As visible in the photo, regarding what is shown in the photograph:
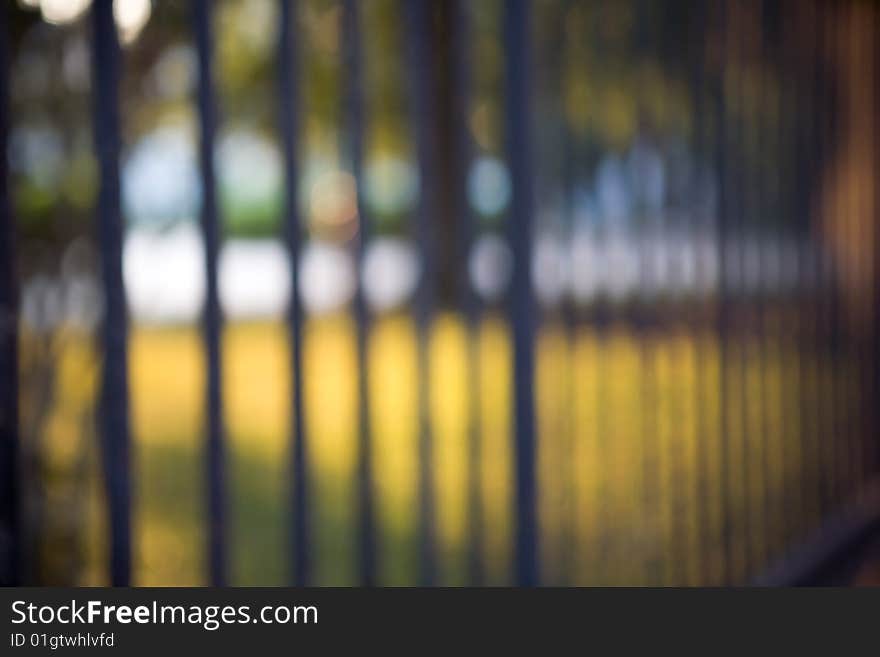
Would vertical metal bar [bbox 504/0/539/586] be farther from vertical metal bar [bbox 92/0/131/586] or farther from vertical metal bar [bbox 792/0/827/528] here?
vertical metal bar [bbox 792/0/827/528]

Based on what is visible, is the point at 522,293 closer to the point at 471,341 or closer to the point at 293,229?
the point at 471,341

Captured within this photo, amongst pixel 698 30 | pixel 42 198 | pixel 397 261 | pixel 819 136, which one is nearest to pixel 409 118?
pixel 42 198

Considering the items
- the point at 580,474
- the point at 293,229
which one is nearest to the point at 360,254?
the point at 293,229

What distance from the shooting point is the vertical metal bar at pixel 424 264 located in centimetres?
219

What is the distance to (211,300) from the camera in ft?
5.63

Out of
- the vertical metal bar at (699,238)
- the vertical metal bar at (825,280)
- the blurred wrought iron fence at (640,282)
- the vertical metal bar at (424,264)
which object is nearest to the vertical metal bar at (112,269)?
the blurred wrought iron fence at (640,282)

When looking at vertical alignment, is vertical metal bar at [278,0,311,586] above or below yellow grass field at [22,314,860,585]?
above

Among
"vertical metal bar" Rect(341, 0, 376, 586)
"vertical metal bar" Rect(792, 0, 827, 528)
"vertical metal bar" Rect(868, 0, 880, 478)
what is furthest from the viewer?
"vertical metal bar" Rect(868, 0, 880, 478)

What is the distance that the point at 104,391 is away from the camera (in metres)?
1.68

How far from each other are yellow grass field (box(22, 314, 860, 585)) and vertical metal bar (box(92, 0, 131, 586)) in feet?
0.62

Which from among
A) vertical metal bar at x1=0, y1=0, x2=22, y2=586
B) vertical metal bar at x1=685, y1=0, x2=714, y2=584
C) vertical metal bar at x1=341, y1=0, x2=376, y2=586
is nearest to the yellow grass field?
vertical metal bar at x1=685, y1=0, x2=714, y2=584

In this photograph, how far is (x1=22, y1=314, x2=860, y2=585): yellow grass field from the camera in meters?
2.73

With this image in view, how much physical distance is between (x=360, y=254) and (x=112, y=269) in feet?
1.90

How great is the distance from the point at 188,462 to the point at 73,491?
10.4ft
